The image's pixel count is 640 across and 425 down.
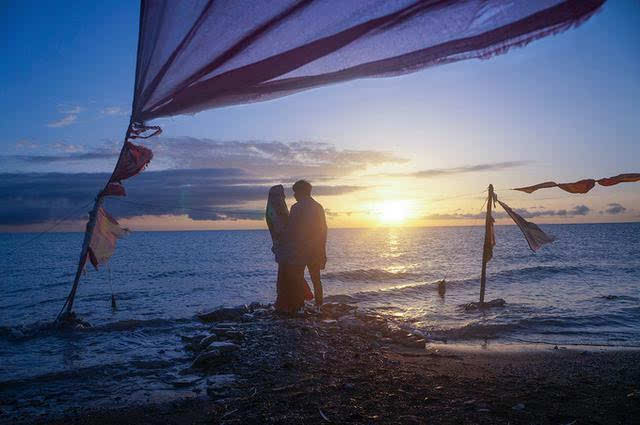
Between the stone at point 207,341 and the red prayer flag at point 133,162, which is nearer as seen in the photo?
the red prayer flag at point 133,162

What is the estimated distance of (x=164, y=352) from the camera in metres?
7.86

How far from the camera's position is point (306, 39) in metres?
2.00

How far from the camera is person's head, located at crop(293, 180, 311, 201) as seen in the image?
7984mm

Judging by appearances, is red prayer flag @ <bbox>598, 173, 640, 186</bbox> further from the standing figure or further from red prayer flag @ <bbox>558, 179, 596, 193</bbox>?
the standing figure

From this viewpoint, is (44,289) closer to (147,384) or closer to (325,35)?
(147,384)

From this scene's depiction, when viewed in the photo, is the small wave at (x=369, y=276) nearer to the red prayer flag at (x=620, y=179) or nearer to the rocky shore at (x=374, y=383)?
the red prayer flag at (x=620, y=179)

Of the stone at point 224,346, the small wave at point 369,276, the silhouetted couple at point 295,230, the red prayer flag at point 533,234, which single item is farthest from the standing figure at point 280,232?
the small wave at point 369,276

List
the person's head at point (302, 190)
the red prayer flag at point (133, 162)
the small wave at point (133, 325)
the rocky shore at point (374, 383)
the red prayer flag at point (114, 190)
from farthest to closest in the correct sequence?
the small wave at point (133, 325) < the person's head at point (302, 190) < the red prayer flag at point (114, 190) < the red prayer flag at point (133, 162) < the rocky shore at point (374, 383)

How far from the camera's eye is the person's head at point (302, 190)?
7.98 m

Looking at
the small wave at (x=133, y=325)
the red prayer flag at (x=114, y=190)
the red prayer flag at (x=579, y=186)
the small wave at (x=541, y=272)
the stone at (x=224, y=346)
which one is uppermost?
the red prayer flag at (x=579, y=186)

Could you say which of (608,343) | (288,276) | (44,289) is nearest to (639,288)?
(608,343)

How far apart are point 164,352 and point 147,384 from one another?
2.09 meters

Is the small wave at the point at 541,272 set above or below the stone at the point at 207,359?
below

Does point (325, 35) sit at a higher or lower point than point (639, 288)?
higher
